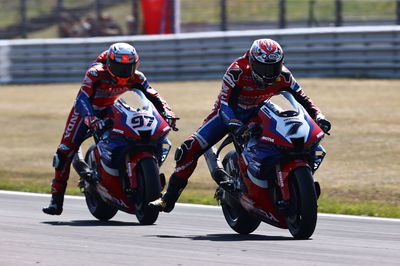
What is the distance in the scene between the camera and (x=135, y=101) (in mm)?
10211

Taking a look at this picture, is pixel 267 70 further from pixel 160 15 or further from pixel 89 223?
pixel 160 15

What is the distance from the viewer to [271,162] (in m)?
8.53

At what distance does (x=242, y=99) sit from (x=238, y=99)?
1.5 inches

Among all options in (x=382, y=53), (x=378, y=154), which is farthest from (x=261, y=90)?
(x=382, y=53)

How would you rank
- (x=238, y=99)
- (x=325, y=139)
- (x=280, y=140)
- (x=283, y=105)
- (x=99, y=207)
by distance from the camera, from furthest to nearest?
1. (x=325, y=139)
2. (x=99, y=207)
3. (x=238, y=99)
4. (x=283, y=105)
5. (x=280, y=140)

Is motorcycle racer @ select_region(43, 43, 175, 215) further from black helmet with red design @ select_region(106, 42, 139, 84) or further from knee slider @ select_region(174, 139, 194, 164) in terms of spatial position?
knee slider @ select_region(174, 139, 194, 164)

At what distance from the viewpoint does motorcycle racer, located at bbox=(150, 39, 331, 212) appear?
893 centimetres

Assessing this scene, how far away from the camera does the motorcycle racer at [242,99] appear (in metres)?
8.93

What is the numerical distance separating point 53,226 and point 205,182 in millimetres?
5763

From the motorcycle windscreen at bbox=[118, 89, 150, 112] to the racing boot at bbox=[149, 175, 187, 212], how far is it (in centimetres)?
82

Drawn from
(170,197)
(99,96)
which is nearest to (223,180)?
(170,197)

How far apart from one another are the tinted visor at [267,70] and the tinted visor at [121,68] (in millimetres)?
1796

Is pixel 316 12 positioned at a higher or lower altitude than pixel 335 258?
lower

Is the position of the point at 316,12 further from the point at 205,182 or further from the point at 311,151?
the point at 311,151
